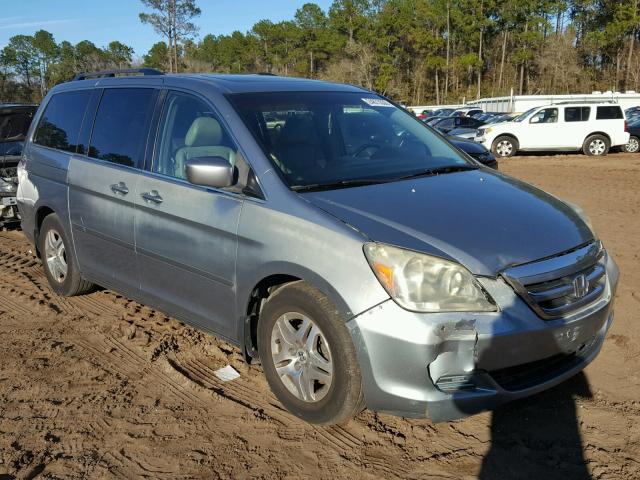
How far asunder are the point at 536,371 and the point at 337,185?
1.43 m

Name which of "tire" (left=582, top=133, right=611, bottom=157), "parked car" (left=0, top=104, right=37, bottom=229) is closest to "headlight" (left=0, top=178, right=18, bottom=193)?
"parked car" (left=0, top=104, right=37, bottom=229)

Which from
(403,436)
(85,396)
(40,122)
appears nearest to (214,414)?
(85,396)

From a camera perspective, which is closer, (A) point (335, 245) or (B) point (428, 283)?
(B) point (428, 283)

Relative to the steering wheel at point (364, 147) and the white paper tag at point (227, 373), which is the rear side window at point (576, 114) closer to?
the steering wheel at point (364, 147)

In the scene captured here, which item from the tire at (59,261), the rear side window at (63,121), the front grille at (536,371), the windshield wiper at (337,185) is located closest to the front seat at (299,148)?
the windshield wiper at (337,185)

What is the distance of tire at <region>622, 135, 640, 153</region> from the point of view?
21.8 m

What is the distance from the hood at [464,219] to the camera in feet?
9.64

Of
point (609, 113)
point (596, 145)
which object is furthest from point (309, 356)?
point (609, 113)

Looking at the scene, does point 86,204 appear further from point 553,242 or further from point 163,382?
point 553,242

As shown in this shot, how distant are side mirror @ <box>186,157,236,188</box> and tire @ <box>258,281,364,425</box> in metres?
0.69

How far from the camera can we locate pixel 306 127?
3908 mm

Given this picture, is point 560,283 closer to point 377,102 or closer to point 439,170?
point 439,170

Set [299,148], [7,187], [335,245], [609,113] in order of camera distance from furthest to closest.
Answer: [609,113], [7,187], [299,148], [335,245]

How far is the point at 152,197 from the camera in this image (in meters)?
4.03
